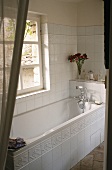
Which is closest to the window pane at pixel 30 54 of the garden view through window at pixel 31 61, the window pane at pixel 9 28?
Result: the garden view through window at pixel 31 61

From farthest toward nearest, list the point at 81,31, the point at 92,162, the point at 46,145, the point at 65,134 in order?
the point at 81,31
the point at 92,162
the point at 65,134
the point at 46,145

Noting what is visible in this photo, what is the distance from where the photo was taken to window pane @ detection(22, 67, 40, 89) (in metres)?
3.22

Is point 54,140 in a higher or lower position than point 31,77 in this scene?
lower

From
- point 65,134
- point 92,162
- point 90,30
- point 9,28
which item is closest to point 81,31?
point 90,30

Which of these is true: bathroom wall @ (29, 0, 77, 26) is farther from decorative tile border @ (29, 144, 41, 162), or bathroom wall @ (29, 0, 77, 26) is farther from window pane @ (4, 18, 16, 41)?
window pane @ (4, 18, 16, 41)

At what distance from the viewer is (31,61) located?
3322 millimetres

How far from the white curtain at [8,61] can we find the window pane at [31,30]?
2.41 meters

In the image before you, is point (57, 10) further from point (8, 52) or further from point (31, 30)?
point (8, 52)

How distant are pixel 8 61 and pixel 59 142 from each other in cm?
150

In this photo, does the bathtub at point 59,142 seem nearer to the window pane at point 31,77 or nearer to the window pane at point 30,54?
the window pane at point 31,77

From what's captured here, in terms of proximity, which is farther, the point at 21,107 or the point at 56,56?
the point at 56,56

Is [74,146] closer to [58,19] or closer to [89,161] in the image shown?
[89,161]

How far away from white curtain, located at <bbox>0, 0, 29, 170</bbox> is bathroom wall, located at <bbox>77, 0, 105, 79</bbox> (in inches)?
117

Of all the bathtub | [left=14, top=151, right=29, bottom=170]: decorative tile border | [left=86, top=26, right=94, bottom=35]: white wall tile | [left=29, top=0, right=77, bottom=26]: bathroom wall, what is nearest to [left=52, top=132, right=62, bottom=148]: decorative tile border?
the bathtub
